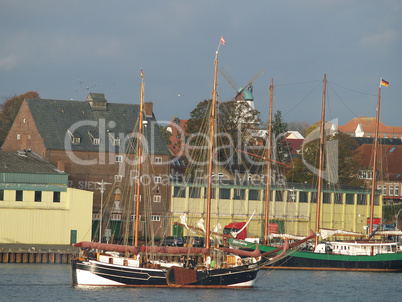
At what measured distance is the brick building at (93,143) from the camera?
9812 centimetres

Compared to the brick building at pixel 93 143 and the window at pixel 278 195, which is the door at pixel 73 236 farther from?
the window at pixel 278 195

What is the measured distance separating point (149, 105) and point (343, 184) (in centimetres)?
3157

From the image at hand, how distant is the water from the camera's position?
56.0 m

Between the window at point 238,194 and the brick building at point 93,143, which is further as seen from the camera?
the window at point 238,194

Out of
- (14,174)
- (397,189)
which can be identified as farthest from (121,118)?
(397,189)

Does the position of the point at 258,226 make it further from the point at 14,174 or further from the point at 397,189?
the point at 397,189

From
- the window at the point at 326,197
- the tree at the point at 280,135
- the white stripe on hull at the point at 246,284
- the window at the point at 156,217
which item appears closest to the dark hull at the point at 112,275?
the white stripe on hull at the point at 246,284

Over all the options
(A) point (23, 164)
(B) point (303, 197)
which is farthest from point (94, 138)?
(B) point (303, 197)

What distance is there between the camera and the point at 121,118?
104 meters

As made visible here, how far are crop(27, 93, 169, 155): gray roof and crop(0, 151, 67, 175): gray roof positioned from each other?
381 cm

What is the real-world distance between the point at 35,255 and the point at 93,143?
25189 mm

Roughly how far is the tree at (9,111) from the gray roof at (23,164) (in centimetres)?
3121

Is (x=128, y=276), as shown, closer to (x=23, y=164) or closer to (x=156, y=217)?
(x=23, y=164)

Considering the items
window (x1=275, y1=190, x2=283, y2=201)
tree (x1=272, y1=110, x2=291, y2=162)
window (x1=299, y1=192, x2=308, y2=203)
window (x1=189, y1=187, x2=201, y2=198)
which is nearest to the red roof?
tree (x1=272, y1=110, x2=291, y2=162)
